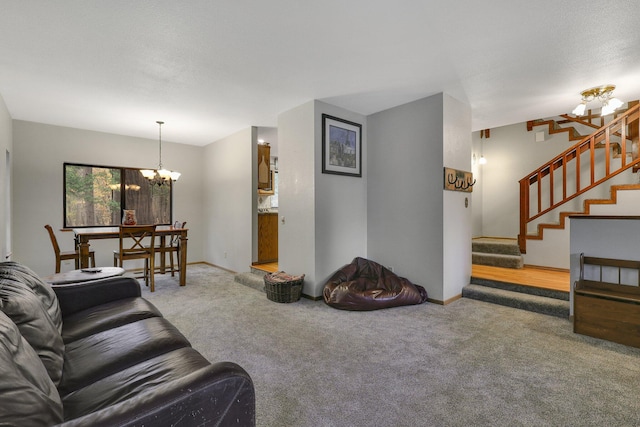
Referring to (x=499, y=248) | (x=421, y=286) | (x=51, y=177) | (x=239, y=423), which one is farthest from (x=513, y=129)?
(x=51, y=177)

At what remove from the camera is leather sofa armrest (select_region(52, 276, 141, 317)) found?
2.22 meters

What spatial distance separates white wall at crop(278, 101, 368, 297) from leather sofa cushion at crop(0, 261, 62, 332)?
8.58 feet

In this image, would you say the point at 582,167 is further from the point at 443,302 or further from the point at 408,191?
the point at 443,302

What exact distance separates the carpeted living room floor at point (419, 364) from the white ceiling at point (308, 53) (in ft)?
8.33

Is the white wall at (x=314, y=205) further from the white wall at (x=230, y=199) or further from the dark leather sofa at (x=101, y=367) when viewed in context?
the dark leather sofa at (x=101, y=367)

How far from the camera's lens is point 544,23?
238cm

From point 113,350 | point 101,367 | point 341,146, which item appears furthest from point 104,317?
point 341,146

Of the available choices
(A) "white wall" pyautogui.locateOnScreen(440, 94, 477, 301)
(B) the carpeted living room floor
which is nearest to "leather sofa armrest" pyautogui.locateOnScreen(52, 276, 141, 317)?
(B) the carpeted living room floor

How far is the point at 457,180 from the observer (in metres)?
3.96

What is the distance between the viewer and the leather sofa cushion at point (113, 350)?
4.66 ft

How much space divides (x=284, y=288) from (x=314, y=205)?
1.11m

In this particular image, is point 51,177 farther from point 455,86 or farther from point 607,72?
point 607,72

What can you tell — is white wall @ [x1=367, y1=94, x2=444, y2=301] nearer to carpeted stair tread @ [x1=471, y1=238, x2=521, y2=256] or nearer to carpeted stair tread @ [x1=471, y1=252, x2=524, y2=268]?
carpeted stair tread @ [x1=471, y1=252, x2=524, y2=268]

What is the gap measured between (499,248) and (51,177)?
7384 millimetres
